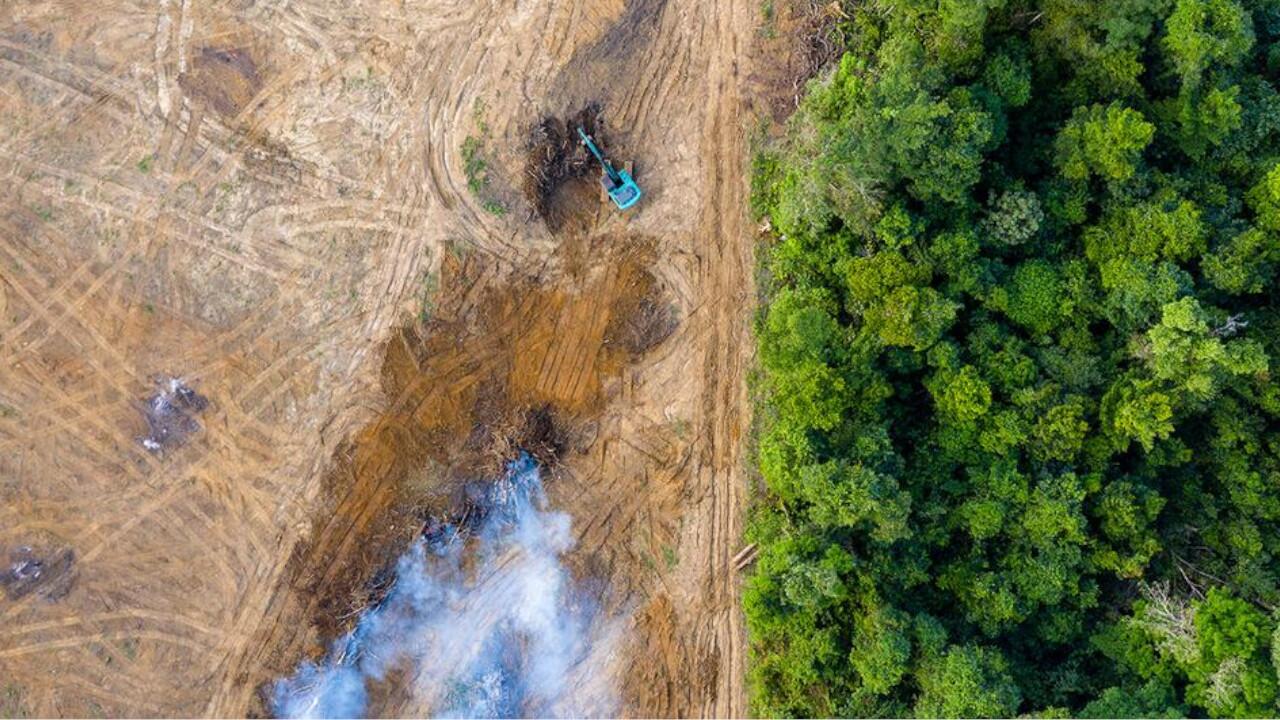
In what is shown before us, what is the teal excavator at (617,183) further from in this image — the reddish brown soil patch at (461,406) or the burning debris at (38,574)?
the burning debris at (38,574)

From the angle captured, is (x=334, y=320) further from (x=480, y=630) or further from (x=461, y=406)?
(x=480, y=630)

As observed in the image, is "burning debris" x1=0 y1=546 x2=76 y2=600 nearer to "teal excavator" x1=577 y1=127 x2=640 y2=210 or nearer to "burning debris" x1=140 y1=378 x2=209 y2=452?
"burning debris" x1=140 y1=378 x2=209 y2=452

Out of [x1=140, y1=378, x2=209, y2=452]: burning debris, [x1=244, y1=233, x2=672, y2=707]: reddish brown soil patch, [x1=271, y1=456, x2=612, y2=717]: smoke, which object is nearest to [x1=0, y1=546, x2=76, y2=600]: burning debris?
[x1=140, y1=378, x2=209, y2=452]: burning debris

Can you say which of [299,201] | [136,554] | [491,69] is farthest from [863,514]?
[136,554]

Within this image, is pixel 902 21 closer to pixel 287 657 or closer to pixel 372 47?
pixel 372 47

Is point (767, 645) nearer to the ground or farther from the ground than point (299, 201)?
nearer to the ground
